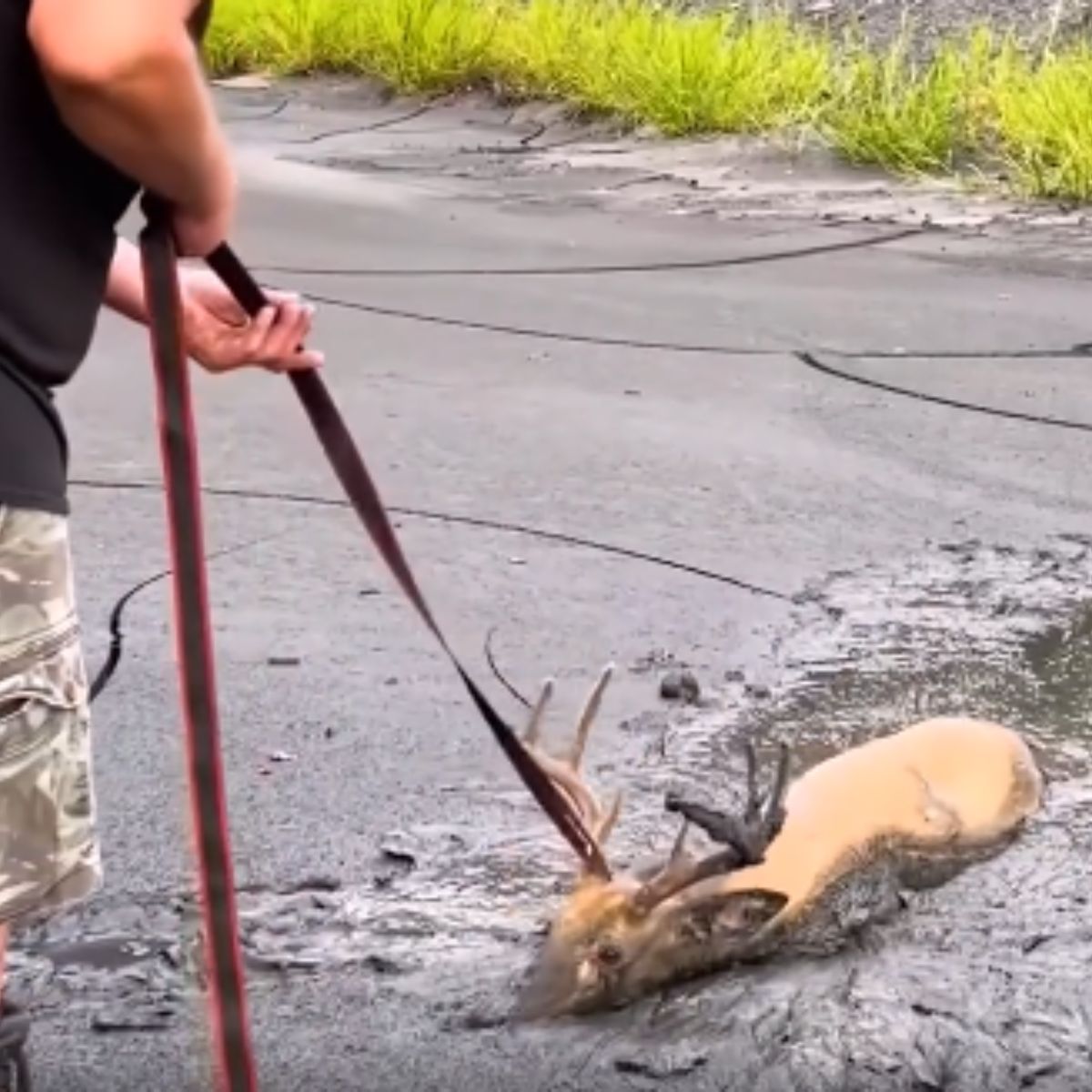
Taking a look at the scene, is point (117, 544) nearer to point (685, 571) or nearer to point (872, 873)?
point (685, 571)

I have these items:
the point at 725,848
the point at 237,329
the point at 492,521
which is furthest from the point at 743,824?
the point at 492,521

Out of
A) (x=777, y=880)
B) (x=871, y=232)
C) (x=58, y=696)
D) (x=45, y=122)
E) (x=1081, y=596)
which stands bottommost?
(x=871, y=232)

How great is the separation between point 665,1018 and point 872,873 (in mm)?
589

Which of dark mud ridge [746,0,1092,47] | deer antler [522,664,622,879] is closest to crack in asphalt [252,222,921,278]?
dark mud ridge [746,0,1092,47]

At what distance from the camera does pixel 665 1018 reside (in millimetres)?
3445

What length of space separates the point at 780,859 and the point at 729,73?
10434 mm

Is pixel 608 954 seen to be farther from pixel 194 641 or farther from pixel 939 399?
pixel 939 399

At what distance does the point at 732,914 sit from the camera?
356 cm

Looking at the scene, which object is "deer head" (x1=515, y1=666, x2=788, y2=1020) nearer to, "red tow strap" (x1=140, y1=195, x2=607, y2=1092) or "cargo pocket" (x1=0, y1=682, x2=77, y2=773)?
"red tow strap" (x1=140, y1=195, x2=607, y2=1092)

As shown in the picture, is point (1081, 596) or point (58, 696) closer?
point (58, 696)

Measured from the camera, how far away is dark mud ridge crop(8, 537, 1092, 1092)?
3336 millimetres

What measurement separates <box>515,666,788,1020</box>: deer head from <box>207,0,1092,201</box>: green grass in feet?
27.5

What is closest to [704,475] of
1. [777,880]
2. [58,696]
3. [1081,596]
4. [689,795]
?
[1081,596]

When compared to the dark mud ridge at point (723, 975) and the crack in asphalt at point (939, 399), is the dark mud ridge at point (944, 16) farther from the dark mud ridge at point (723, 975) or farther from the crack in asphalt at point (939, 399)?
the dark mud ridge at point (723, 975)
